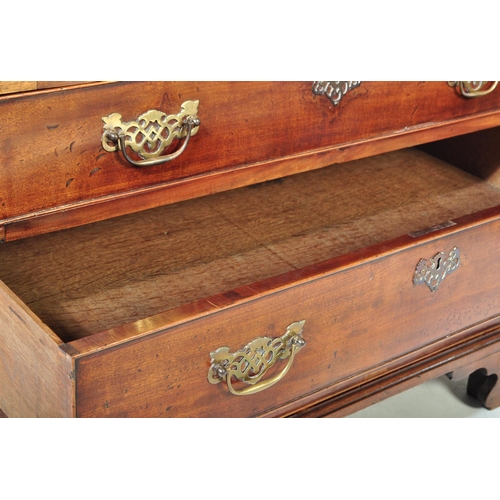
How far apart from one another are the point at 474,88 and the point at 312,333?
40 centimetres

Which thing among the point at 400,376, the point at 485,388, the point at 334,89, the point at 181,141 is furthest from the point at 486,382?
the point at 181,141

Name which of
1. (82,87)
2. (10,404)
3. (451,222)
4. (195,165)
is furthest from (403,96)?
(10,404)

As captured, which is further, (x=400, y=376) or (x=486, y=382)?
(x=486, y=382)

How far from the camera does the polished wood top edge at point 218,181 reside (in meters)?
0.78

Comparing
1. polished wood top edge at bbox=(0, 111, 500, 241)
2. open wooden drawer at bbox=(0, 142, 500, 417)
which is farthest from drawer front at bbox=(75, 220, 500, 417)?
polished wood top edge at bbox=(0, 111, 500, 241)

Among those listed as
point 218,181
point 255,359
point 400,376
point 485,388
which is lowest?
point 485,388

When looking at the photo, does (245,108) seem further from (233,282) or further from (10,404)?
(10,404)

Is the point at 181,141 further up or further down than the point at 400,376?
further up

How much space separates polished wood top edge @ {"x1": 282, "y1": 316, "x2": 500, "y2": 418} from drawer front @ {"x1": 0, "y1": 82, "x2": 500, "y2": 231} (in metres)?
0.25

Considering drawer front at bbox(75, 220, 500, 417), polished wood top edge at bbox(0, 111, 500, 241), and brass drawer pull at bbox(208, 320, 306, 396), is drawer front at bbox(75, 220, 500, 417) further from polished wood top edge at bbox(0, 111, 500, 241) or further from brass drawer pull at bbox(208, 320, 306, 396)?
polished wood top edge at bbox(0, 111, 500, 241)

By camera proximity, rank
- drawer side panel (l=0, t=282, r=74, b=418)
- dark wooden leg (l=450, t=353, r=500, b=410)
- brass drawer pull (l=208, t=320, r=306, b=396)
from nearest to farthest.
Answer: drawer side panel (l=0, t=282, r=74, b=418) < brass drawer pull (l=208, t=320, r=306, b=396) < dark wooden leg (l=450, t=353, r=500, b=410)

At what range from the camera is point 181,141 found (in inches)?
33.0

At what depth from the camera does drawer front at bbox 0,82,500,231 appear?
738mm

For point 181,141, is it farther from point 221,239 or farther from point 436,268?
point 436,268
